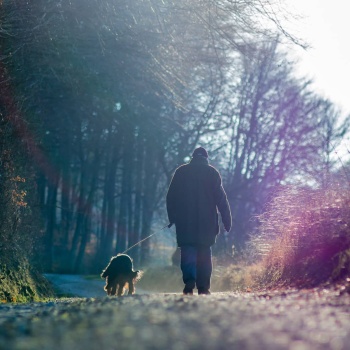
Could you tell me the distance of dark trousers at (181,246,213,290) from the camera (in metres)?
12.9

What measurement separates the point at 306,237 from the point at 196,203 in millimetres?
2250

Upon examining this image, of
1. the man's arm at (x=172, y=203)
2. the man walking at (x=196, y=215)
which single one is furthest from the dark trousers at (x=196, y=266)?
the man's arm at (x=172, y=203)

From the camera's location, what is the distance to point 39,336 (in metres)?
6.51

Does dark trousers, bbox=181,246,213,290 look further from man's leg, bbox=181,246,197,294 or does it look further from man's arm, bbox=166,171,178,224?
man's arm, bbox=166,171,178,224

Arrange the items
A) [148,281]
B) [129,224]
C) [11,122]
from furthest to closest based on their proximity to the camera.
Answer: [129,224]
[148,281]
[11,122]

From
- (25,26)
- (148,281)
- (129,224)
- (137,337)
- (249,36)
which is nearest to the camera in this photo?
(137,337)

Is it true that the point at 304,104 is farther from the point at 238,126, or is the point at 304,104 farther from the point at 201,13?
the point at 201,13

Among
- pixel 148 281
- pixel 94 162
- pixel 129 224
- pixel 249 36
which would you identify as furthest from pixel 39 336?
pixel 129 224

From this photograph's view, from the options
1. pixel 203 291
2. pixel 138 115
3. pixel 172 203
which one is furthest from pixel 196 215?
pixel 138 115

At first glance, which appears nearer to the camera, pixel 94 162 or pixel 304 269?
pixel 304 269

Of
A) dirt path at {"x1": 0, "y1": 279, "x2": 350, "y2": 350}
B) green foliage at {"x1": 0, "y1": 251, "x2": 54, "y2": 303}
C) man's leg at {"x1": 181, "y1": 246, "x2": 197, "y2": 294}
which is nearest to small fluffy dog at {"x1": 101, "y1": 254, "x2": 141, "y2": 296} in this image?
green foliage at {"x1": 0, "y1": 251, "x2": 54, "y2": 303}

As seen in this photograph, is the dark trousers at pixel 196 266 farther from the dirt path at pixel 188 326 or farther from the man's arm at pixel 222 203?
the dirt path at pixel 188 326

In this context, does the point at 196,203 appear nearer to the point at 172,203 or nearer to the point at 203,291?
the point at 172,203

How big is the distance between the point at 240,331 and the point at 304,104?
36054mm
